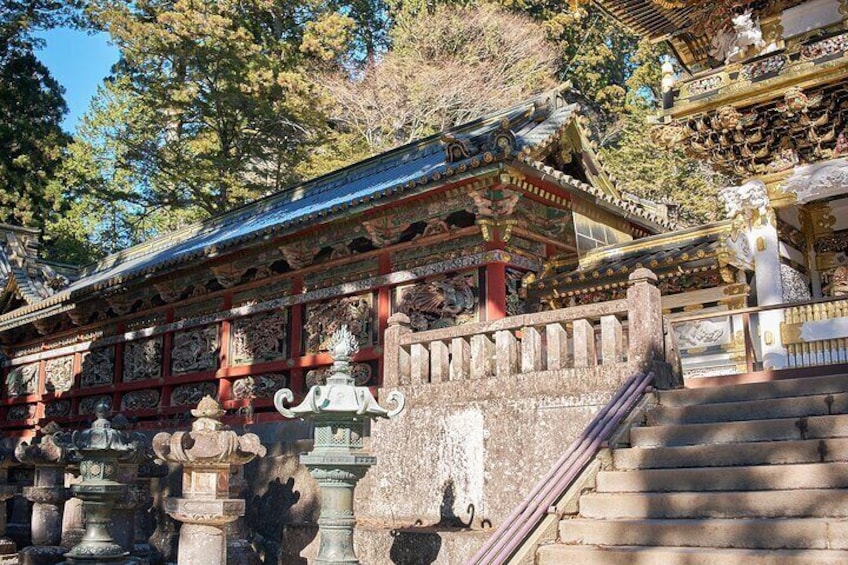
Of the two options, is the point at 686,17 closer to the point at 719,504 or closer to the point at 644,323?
the point at 644,323

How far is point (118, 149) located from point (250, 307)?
18764mm

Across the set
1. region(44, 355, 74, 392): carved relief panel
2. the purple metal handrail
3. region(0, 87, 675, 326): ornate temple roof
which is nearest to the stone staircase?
the purple metal handrail

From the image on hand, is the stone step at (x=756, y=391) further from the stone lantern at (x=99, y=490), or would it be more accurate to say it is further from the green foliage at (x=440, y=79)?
the green foliage at (x=440, y=79)

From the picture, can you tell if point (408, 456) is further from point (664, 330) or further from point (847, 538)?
point (847, 538)

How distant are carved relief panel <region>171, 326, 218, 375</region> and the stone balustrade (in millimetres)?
7402

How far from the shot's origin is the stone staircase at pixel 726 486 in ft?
21.5

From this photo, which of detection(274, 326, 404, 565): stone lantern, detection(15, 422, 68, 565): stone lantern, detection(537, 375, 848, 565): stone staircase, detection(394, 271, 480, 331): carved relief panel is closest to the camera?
detection(537, 375, 848, 565): stone staircase

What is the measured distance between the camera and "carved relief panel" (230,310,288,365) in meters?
15.9

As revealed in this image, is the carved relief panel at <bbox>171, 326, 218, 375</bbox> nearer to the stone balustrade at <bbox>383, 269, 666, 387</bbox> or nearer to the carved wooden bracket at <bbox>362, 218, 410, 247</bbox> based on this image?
the carved wooden bracket at <bbox>362, 218, 410, 247</bbox>

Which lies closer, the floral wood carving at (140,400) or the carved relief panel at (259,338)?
the carved relief panel at (259,338)

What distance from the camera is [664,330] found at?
9.39 meters

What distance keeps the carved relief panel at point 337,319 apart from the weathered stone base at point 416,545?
5148 millimetres

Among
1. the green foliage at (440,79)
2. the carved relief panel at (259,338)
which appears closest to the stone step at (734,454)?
the carved relief panel at (259,338)

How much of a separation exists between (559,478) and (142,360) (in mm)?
13527
